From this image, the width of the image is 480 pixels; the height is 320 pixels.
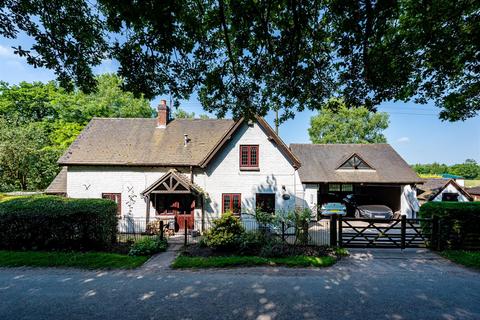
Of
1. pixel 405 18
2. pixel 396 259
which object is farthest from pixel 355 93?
pixel 396 259

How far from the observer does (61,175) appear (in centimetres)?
1666

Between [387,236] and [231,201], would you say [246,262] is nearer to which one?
[231,201]

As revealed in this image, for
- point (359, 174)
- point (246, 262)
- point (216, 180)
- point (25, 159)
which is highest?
point (25, 159)

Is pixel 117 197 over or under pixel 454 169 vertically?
under

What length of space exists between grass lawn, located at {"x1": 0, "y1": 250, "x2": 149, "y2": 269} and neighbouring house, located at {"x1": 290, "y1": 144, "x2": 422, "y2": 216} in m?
15.2

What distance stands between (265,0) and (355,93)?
14.1 feet

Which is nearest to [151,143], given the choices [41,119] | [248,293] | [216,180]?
[216,180]

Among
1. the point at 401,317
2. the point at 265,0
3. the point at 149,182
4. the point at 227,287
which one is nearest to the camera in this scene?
the point at 401,317

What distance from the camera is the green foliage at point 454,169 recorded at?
87125 millimetres

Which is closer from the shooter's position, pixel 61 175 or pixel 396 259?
pixel 396 259

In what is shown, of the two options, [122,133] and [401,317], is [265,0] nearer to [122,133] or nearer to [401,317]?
[401,317]

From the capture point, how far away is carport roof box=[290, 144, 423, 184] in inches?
774

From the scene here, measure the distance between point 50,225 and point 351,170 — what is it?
879 inches

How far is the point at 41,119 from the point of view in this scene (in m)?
31.5
